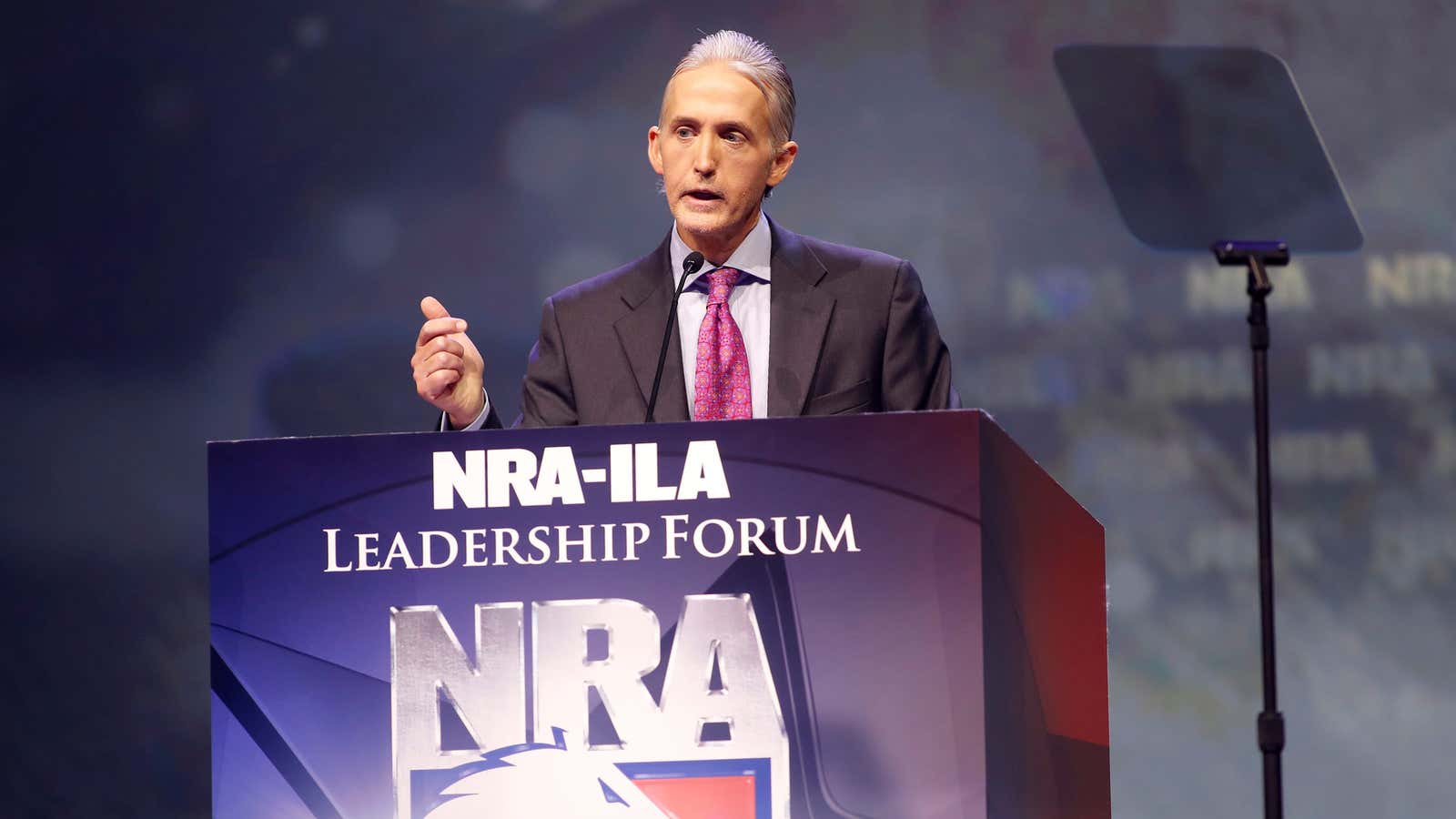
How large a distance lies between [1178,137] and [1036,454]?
2.53 ft

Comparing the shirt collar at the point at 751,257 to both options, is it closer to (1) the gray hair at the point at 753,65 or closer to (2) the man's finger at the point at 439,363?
(1) the gray hair at the point at 753,65

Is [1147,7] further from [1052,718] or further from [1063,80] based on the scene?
[1052,718]

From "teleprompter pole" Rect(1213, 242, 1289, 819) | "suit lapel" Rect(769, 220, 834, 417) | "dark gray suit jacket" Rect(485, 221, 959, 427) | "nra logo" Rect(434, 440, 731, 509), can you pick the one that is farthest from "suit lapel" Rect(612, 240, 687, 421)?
"teleprompter pole" Rect(1213, 242, 1289, 819)

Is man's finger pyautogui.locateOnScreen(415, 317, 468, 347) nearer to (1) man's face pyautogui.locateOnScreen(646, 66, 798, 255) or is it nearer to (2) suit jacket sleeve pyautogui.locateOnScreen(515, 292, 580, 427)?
(2) suit jacket sleeve pyautogui.locateOnScreen(515, 292, 580, 427)

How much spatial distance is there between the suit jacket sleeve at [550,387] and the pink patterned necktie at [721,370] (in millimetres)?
182

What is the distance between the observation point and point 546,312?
84.4 inches

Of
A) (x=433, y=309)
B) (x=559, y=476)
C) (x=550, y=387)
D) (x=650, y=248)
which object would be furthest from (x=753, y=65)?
(x=650, y=248)

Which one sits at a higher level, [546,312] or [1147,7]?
[1147,7]

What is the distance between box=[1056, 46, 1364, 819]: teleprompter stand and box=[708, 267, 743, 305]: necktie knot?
67.7 inches

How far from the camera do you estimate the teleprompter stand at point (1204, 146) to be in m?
3.54

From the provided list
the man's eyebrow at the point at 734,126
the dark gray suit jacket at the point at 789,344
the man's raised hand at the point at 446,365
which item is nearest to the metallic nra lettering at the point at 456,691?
the man's raised hand at the point at 446,365

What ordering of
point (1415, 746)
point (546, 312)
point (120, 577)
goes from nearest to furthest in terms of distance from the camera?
1. point (546, 312)
2. point (1415, 746)
3. point (120, 577)

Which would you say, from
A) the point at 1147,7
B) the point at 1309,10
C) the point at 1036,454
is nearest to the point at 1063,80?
the point at 1147,7

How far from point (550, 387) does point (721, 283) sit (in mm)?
264
